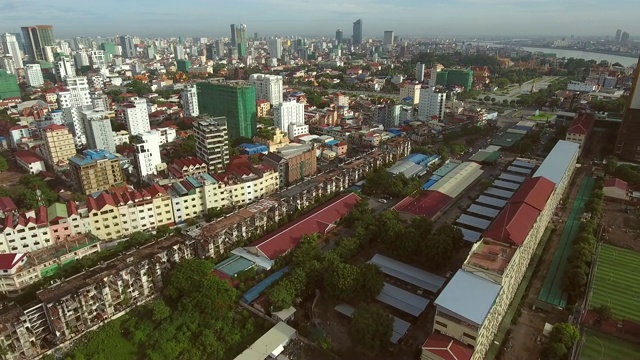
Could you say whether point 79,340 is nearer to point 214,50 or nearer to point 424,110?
point 424,110

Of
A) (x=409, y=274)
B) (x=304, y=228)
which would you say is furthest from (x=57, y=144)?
(x=409, y=274)

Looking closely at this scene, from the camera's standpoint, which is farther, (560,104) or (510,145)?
(560,104)

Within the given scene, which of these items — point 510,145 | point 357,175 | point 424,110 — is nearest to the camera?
point 357,175

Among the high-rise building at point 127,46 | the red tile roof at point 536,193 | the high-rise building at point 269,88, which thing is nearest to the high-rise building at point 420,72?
the high-rise building at point 269,88

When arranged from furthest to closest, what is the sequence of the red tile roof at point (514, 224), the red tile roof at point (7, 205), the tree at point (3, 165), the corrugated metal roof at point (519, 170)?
1. the tree at point (3, 165)
2. the corrugated metal roof at point (519, 170)
3. the red tile roof at point (7, 205)
4. the red tile roof at point (514, 224)

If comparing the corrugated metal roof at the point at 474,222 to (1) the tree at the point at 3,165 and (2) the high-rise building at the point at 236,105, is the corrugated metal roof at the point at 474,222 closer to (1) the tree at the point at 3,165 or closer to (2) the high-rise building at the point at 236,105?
(2) the high-rise building at the point at 236,105

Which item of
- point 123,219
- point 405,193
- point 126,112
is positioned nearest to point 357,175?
point 405,193

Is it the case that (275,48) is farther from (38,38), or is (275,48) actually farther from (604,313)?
(604,313)
